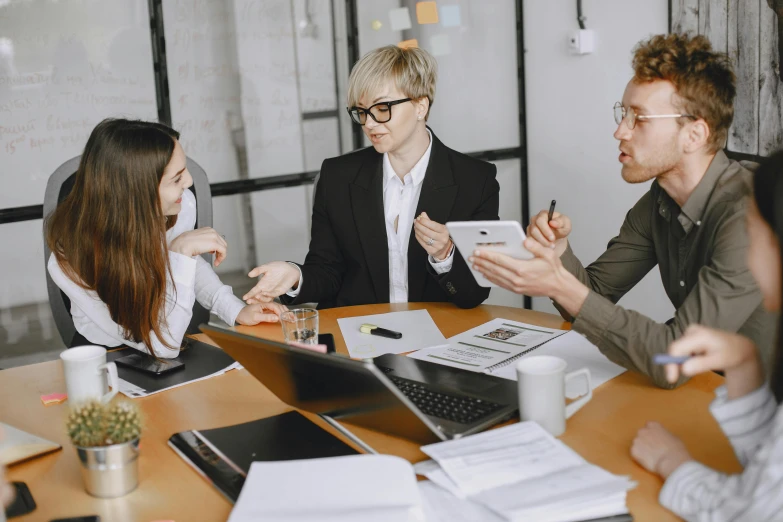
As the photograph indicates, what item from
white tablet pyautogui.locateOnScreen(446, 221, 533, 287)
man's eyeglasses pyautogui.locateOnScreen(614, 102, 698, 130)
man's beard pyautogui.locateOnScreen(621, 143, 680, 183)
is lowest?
white tablet pyautogui.locateOnScreen(446, 221, 533, 287)

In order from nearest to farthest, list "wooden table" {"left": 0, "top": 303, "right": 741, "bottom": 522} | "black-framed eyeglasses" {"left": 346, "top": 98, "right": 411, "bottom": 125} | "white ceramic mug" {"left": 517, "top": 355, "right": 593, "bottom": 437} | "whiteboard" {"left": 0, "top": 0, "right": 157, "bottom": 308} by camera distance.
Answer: "wooden table" {"left": 0, "top": 303, "right": 741, "bottom": 522} < "white ceramic mug" {"left": 517, "top": 355, "right": 593, "bottom": 437} < "black-framed eyeglasses" {"left": 346, "top": 98, "right": 411, "bottom": 125} < "whiteboard" {"left": 0, "top": 0, "right": 157, "bottom": 308}

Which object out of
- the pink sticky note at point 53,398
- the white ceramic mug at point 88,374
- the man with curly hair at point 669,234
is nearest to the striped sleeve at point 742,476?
the man with curly hair at point 669,234

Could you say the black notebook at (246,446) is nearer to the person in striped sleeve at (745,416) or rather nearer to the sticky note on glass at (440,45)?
the person in striped sleeve at (745,416)

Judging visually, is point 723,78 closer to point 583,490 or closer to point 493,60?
point 583,490

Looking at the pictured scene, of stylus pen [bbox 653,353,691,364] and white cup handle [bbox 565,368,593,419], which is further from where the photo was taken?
white cup handle [bbox 565,368,593,419]

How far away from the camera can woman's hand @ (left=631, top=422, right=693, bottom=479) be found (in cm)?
120

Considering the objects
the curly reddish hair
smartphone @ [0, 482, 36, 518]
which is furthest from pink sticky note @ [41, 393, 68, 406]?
the curly reddish hair

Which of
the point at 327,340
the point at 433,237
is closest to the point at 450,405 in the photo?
the point at 327,340

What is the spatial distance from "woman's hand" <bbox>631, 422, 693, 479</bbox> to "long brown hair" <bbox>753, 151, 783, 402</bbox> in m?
0.17

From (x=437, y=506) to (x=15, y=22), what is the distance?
115 inches

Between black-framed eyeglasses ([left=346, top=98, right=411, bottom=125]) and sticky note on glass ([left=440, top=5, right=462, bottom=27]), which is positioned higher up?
sticky note on glass ([left=440, top=5, right=462, bottom=27])

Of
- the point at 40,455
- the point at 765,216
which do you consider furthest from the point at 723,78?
the point at 40,455

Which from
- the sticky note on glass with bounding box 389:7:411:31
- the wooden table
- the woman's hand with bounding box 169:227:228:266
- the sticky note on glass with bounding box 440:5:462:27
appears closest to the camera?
the wooden table

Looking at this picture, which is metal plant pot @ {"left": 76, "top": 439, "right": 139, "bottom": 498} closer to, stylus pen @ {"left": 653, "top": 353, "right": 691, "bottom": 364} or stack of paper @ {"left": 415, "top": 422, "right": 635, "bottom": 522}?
stack of paper @ {"left": 415, "top": 422, "right": 635, "bottom": 522}
